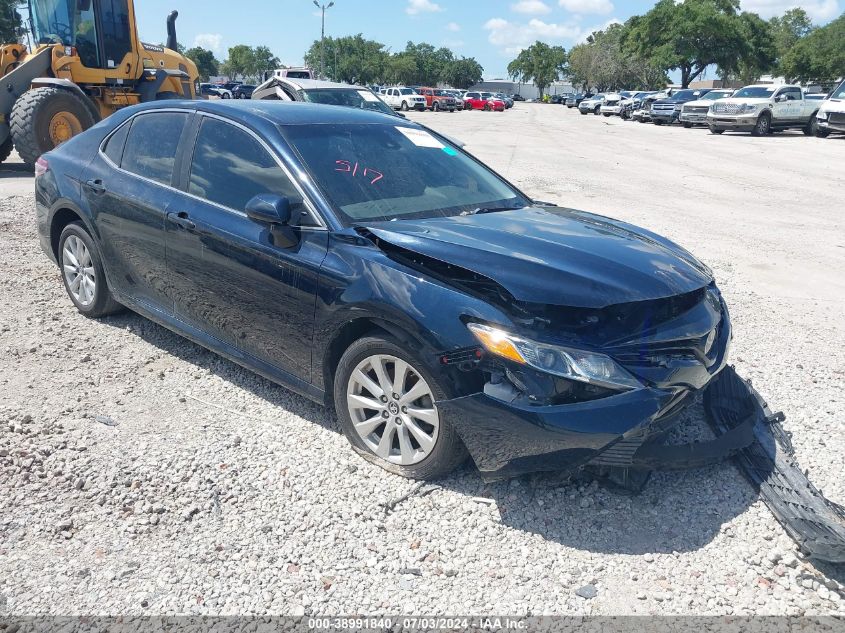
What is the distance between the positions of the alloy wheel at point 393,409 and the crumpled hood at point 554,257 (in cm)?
56

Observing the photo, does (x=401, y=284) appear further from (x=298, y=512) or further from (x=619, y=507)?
(x=619, y=507)

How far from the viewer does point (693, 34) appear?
6394 cm

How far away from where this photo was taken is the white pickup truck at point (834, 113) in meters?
24.0

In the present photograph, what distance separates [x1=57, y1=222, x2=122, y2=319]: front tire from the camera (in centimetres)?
504

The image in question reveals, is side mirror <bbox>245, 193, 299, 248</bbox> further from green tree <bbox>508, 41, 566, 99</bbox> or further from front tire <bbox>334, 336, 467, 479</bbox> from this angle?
green tree <bbox>508, 41, 566, 99</bbox>

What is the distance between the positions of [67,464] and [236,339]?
1.05m

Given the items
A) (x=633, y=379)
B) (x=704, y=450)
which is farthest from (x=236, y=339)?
(x=704, y=450)

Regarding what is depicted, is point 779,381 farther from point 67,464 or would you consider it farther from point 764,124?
point 764,124

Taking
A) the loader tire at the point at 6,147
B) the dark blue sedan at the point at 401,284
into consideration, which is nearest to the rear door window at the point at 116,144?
the dark blue sedan at the point at 401,284

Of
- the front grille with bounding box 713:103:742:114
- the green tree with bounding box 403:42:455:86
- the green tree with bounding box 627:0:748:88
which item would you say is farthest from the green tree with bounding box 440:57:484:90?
the front grille with bounding box 713:103:742:114

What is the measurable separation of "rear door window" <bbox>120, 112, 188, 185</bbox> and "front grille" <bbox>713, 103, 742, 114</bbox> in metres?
27.3

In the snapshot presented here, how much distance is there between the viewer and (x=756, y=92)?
28000mm

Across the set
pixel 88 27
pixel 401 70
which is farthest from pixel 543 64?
pixel 88 27

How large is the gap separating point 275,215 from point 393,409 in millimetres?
1115
